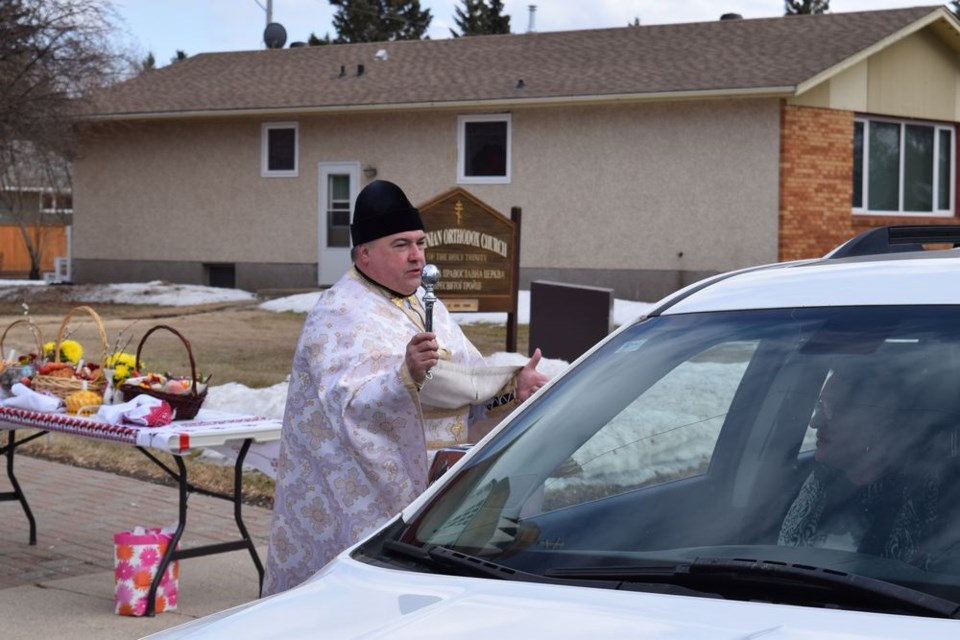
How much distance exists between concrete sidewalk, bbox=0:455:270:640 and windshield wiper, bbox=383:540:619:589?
3494 mm

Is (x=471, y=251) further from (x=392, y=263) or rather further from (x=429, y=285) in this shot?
(x=429, y=285)

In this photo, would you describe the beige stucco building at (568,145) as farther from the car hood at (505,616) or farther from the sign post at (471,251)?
the car hood at (505,616)

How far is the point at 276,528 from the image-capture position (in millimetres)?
4715

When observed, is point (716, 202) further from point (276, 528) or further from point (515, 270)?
point (276, 528)

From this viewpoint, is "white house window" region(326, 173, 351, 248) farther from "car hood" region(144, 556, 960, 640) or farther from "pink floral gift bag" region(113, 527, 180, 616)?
"car hood" region(144, 556, 960, 640)

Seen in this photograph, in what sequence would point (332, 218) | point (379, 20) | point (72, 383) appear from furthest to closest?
point (379, 20), point (332, 218), point (72, 383)

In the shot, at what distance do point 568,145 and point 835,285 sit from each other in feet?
73.0

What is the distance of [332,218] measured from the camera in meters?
27.9

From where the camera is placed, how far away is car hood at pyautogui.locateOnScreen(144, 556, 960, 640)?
2.27 metres

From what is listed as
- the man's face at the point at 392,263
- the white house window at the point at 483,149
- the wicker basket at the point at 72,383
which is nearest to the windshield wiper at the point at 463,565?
the man's face at the point at 392,263

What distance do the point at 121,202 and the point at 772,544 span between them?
2943 centimetres

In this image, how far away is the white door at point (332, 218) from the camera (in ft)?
90.6

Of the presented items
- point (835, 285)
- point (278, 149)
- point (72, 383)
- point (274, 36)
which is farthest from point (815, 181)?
point (835, 285)

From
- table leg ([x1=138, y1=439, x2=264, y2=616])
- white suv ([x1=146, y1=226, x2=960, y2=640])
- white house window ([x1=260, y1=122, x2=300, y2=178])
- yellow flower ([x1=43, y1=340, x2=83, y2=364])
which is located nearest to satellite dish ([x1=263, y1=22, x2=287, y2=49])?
white house window ([x1=260, y1=122, x2=300, y2=178])
